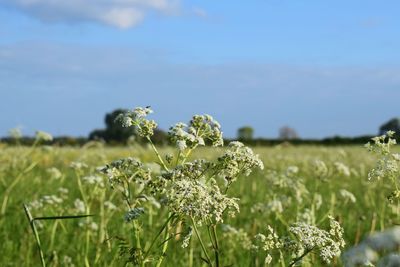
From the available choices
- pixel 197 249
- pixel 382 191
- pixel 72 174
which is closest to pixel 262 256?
pixel 197 249

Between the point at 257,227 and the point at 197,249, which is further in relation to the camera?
the point at 257,227

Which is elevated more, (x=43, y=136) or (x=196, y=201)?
(x=43, y=136)

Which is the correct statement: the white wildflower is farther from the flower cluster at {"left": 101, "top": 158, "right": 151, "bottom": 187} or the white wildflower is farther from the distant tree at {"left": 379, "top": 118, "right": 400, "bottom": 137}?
the flower cluster at {"left": 101, "top": 158, "right": 151, "bottom": 187}

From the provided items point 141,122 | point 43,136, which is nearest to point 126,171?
point 141,122

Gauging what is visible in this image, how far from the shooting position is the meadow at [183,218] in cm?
387

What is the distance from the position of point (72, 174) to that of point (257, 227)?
995 cm

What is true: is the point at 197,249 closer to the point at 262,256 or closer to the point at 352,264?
the point at 262,256

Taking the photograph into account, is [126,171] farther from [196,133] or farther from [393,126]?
[393,126]

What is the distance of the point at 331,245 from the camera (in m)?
3.83

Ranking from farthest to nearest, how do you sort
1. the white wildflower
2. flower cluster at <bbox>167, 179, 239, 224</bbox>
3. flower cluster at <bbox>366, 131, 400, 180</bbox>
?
the white wildflower → flower cluster at <bbox>366, 131, 400, 180</bbox> → flower cluster at <bbox>167, 179, 239, 224</bbox>

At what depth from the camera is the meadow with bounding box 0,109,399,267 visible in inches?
152

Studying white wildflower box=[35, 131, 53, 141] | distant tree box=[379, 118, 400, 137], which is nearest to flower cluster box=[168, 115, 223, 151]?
distant tree box=[379, 118, 400, 137]

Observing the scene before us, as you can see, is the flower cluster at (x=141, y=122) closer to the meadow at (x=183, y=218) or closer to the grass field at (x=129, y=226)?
the meadow at (x=183, y=218)

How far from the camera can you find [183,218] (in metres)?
3.99
